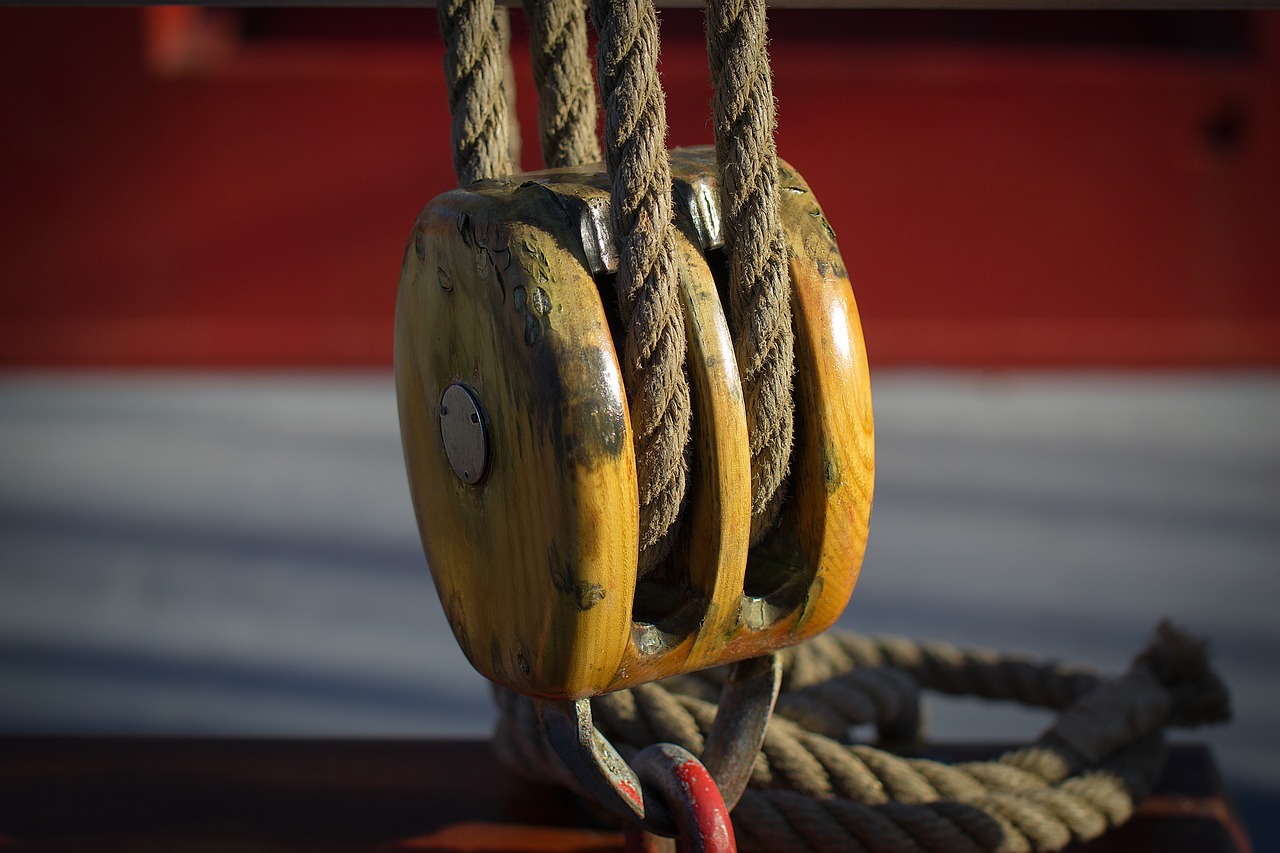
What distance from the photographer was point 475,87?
0.63 meters

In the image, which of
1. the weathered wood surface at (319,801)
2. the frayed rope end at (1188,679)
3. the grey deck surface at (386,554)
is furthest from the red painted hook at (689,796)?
the grey deck surface at (386,554)

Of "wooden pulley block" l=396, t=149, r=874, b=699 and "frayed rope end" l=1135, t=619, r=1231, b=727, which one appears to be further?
"frayed rope end" l=1135, t=619, r=1231, b=727

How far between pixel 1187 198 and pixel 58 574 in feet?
7.81

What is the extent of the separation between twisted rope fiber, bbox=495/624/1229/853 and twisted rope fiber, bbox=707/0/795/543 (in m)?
0.27

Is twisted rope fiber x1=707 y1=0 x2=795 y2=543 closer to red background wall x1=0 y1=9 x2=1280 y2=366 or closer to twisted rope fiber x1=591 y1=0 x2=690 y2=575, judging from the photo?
twisted rope fiber x1=591 y1=0 x2=690 y2=575

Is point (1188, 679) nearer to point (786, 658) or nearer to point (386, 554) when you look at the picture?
point (786, 658)

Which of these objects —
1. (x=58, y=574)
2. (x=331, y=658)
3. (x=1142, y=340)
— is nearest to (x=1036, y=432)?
(x=1142, y=340)

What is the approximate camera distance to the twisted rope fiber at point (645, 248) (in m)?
0.54

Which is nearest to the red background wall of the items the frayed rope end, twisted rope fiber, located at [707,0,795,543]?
the frayed rope end

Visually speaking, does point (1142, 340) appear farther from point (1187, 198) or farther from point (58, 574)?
point (58, 574)

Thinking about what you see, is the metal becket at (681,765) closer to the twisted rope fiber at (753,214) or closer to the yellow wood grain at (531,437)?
the yellow wood grain at (531,437)

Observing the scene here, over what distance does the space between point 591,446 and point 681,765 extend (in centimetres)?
17

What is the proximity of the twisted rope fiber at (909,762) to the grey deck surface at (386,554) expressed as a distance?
2.05ft

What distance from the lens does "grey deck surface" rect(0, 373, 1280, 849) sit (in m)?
1.59
